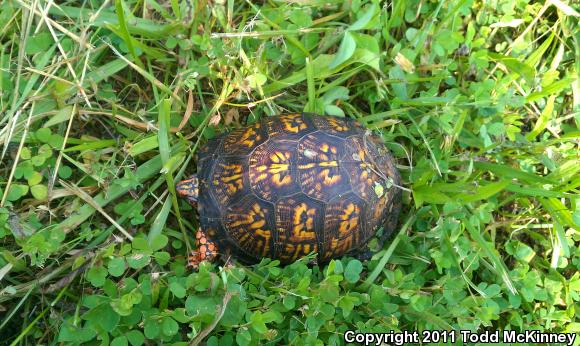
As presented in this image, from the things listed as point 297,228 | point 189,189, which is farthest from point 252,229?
point 189,189

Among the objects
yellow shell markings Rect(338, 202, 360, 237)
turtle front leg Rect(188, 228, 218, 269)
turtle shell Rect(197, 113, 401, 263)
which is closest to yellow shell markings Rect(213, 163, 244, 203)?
turtle shell Rect(197, 113, 401, 263)

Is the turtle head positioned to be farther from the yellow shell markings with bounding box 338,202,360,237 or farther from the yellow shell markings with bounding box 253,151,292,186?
the yellow shell markings with bounding box 338,202,360,237

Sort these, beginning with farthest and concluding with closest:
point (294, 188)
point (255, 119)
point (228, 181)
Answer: point (255, 119) < point (228, 181) < point (294, 188)

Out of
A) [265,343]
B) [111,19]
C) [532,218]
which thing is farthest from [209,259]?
[532,218]

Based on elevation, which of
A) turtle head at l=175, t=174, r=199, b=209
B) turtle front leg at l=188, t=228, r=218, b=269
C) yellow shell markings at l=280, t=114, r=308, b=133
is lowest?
turtle front leg at l=188, t=228, r=218, b=269

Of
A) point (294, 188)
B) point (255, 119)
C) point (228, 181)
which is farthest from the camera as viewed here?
point (255, 119)

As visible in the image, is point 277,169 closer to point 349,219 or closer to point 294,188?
point 294,188

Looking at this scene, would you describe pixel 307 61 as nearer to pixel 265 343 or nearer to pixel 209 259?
pixel 209 259

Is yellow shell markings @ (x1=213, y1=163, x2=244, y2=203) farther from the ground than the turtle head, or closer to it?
farther from the ground
